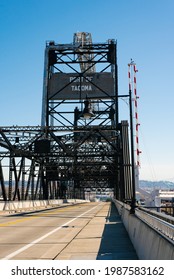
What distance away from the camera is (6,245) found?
12.3 metres

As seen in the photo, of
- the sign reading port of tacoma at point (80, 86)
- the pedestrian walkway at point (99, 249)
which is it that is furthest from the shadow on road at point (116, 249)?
the sign reading port of tacoma at point (80, 86)

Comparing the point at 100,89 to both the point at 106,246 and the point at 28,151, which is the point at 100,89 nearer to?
the point at 28,151

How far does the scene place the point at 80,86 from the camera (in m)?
59.2

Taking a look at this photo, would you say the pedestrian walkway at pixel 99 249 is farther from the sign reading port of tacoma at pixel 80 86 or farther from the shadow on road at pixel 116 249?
the sign reading port of tacoma at pixel 80 86

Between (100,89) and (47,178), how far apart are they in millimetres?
20038

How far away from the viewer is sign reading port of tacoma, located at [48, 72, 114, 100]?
58.8 m

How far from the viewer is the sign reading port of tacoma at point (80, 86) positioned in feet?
193

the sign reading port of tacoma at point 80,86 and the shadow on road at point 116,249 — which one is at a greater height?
the sign reading port of tacoma at point 80,86

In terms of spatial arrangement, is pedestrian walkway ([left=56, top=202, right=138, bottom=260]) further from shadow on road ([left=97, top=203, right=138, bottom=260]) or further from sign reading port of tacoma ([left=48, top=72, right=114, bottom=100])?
sign reading port of tacoma ([left=48, top=72, right=114, bottom=100])

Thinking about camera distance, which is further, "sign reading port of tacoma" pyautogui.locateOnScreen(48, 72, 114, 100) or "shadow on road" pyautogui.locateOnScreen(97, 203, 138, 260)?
"sign reading port of tacoma" pyautogui.locateOnScreen(48, 72, 114, 100)

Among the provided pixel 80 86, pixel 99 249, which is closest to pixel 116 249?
pixel 99 249

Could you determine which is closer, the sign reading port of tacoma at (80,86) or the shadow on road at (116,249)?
the shadow on road at (116,249)

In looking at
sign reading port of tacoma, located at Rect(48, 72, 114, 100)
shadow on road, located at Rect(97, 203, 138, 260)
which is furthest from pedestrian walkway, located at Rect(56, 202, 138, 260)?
sign reading port of tacoma, located at Rect(48, 72, 114, 100)
